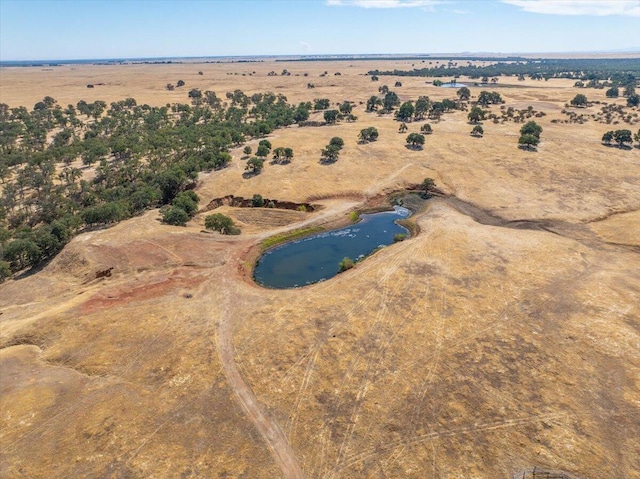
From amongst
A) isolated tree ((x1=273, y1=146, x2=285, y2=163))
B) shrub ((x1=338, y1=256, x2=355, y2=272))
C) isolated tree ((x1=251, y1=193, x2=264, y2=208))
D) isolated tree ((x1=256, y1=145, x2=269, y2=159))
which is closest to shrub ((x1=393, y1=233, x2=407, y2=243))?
shrub ((x1=338, y1=256, x2=355, y2=272))

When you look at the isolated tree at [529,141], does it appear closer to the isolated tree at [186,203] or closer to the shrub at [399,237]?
the shrub at [399,237]

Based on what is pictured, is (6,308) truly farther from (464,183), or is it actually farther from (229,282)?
(464,183)

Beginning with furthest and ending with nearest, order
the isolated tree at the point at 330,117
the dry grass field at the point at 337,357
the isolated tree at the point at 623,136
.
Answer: the isolated tree at the point at 330,117, the isolated tree at the point at 623,136, the dry grass field at the point at 337,357

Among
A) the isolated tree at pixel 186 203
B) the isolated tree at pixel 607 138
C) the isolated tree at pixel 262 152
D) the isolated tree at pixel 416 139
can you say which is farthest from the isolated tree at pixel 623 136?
the isolated tree at pixel 186 203

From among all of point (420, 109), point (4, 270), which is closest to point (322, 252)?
point (4, 270)

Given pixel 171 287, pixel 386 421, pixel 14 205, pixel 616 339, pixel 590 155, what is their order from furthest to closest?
pixel 590 155 < pixel 14 205 < pixel 171 287 < pixel 616 339 < pixel 386 421

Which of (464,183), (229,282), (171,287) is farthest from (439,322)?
(464,183)
